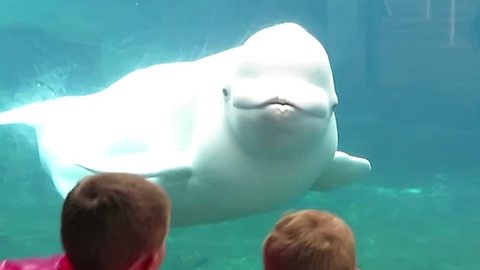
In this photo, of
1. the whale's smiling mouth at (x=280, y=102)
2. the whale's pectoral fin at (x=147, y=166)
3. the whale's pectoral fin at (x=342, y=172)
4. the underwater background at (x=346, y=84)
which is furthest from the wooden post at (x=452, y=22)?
the whale's smiling mouth at (x=280, y=102)

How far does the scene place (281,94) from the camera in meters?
5.02

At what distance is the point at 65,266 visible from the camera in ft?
9.23

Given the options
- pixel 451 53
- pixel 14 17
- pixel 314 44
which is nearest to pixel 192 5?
pixel 14 17

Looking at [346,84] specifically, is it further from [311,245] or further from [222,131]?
[311,245]

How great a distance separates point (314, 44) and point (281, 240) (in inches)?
131

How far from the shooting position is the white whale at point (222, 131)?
17.5ft

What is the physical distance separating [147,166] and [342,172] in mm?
1722

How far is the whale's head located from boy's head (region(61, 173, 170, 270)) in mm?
2345

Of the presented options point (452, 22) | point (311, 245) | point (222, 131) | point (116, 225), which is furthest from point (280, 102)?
point (452, 22)

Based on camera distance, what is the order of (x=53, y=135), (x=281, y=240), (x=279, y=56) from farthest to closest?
(x=53, y=135)
(x=279, y=56)
(x=281, y=240)

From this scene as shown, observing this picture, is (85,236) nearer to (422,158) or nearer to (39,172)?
(39,172)

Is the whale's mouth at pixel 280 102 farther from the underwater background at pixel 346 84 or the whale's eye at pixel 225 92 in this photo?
the underwater background at pixel 346 84

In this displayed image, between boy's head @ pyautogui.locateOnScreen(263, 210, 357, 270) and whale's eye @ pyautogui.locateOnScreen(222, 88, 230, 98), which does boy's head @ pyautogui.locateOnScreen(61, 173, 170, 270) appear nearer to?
boy's head @ pyautogui.locateOnScreen(263, 210, 357, 270)

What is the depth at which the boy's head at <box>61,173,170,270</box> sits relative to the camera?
8.69 ft
